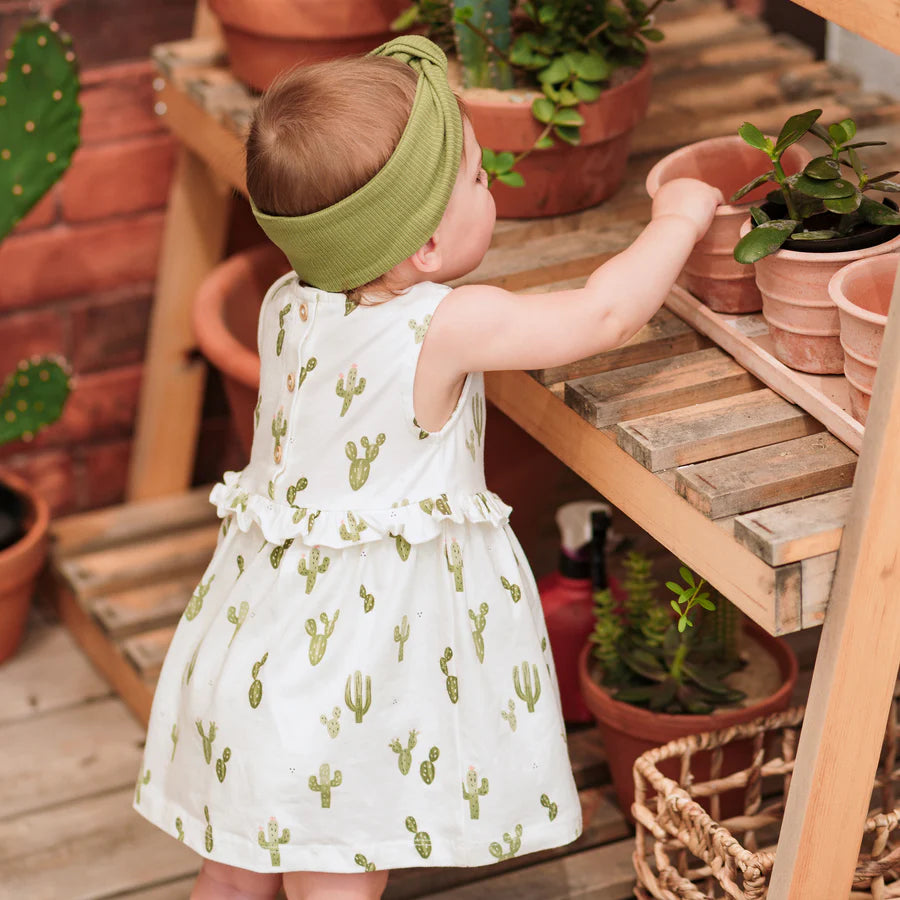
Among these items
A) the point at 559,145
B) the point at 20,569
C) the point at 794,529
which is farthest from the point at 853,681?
the point at 20,569

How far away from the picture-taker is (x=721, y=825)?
51.9 inches

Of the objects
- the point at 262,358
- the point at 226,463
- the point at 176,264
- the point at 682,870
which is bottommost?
the point at 226,463

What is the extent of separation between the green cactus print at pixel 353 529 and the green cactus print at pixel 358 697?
103mm

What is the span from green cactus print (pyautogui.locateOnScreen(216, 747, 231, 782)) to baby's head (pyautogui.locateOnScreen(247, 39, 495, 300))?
1.23ft

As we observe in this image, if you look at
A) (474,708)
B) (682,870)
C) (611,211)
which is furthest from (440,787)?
(611,211)

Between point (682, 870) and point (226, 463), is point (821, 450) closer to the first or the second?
point (682, 870)

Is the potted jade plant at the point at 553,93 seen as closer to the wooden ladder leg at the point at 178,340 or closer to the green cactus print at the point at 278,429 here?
the green cactus print at the point at 278,429

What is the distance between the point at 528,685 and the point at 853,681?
0.27 meters

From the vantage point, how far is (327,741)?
46.5 inches

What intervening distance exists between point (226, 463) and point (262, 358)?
1.02 metres

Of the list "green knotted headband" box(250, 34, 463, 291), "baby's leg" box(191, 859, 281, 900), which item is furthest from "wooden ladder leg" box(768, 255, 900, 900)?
"baby's leg" box(191, 859, 281, 900)

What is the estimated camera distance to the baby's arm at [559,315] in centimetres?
111

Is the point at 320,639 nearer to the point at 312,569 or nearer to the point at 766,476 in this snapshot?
the point at 312,569

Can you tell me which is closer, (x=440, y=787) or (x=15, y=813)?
(x=440, y=787)
